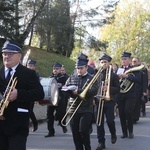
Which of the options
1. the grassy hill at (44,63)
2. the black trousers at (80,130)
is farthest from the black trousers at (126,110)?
the grassy hill at (44,63)

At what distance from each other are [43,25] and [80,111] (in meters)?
27.0

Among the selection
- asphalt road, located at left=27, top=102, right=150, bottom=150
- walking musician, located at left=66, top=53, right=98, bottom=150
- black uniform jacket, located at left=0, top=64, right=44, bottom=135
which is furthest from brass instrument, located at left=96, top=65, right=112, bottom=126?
black uniform jacket, located at left=0, top=64, right=44, bottom=135

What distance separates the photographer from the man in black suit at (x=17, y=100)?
15.7 ft

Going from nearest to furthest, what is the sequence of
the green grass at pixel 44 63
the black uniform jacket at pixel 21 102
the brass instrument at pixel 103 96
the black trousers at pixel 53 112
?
1. the black uniform jacket at pixel 21 102
2. the brass instrument at pixel 103 96
3. the black trousers at pixel 53 112
4. the green grass at pixel 44 63

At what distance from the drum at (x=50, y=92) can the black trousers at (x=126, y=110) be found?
1.57 m

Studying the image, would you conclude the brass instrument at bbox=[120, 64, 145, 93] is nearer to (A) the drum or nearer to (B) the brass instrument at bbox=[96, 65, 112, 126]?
(B) the brass instrument at bbox=[96, 65, 112, 126]

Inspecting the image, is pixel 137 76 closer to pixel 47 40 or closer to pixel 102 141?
pixel 102 141

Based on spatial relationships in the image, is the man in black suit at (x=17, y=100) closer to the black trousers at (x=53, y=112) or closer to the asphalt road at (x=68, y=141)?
the asphalt road at (x=68, y=141)

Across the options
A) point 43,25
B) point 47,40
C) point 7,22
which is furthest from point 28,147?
point 47,40

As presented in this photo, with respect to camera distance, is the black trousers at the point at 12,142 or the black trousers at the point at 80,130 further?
the black trousers at the point at 80,130

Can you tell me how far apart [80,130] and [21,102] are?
7.45 feet

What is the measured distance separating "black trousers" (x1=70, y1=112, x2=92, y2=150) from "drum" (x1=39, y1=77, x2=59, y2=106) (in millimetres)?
3161

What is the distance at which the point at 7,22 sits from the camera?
74.2 feet

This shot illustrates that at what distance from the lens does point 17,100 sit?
4.75m
